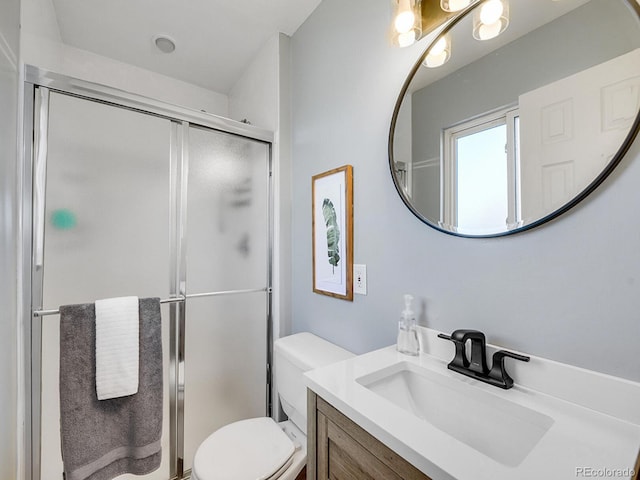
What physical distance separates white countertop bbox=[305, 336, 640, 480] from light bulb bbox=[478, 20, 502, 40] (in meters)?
0.97

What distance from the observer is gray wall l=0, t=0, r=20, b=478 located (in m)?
0.92

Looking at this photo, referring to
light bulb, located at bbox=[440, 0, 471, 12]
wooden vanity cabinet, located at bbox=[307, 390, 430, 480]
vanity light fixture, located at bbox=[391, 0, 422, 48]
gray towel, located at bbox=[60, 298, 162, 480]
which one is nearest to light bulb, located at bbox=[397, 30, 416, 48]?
vanity light fixture, located at bbox=[391, 0, 422, 48]

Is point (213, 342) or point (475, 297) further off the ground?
point (475, 297)

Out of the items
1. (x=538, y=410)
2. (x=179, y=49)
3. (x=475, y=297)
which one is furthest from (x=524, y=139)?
(x=179, y=49)

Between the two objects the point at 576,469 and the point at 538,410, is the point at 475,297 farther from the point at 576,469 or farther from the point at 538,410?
the point at 576,469

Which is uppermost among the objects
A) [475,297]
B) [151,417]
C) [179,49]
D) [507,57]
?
[179,49]

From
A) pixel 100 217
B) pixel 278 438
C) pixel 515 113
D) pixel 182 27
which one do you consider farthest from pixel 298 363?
pixel 182 27

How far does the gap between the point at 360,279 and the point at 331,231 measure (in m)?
0.30

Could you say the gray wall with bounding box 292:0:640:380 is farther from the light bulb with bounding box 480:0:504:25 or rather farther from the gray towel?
the gray towel

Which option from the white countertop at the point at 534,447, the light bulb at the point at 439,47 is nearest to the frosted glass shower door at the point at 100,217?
the white countertop at the point at 534,447

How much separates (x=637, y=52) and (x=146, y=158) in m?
1.74

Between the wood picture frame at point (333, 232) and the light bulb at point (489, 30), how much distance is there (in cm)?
65

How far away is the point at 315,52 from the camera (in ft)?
5.30

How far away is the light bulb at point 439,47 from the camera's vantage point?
3.26 ft
